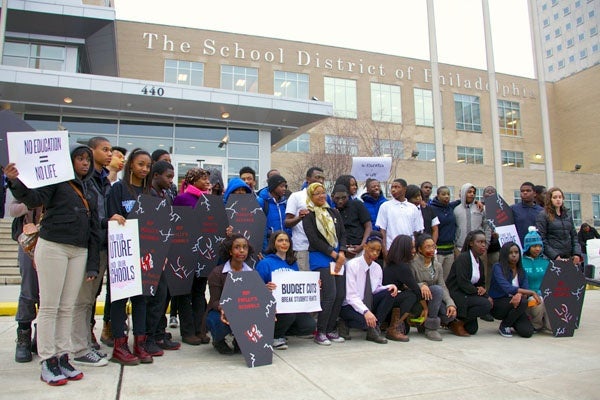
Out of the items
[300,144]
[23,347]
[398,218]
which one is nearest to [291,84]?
[300,144]

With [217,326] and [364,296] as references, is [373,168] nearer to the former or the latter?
[364,296]

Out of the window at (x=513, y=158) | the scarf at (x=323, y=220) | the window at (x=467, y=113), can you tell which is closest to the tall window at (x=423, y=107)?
the window at (x=467, y=113)

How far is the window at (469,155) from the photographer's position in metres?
42.2

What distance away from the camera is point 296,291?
5074mm

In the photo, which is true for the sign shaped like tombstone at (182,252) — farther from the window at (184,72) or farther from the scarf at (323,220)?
the window at (184,72)

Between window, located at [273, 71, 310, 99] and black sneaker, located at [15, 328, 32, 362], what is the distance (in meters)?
34.2

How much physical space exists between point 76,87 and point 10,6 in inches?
221

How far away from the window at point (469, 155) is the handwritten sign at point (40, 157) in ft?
137

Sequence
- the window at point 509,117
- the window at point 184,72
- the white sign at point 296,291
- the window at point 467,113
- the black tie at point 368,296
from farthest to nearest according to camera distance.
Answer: the window at point 509,117
the window at point 467,113
the window at point 184,72
the black tie at point 368,296
the white sign at point 296,291

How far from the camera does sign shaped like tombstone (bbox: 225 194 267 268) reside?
5609 mm

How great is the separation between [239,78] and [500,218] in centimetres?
3195

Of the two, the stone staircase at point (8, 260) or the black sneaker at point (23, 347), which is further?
the stone staircase at point (8, 260)

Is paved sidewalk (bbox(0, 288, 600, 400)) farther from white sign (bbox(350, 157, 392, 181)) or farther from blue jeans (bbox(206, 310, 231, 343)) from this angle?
white sign (bbox(350, 157, 392, 181))

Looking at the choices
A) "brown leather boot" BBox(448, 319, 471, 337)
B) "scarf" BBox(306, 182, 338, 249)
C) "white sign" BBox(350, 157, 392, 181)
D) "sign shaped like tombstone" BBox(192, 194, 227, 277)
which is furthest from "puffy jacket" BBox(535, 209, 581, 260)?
"sign shaped like tombstone" BBox(192, 194, 227, 277)
